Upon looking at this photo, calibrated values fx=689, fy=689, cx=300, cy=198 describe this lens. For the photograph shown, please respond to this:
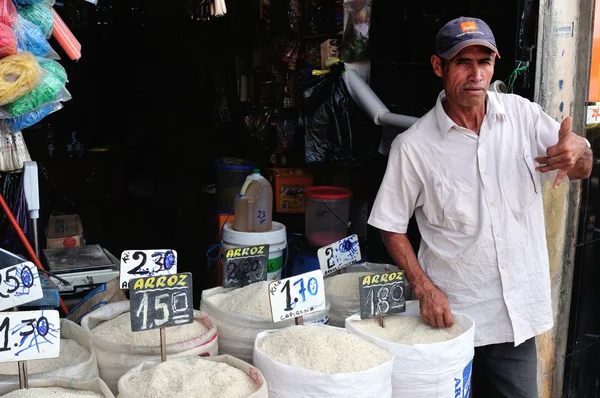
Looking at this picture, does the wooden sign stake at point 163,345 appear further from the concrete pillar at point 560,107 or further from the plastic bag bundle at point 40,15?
the concrete pillar at point 560,107

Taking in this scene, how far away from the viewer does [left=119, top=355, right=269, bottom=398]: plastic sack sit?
1589 millimetres

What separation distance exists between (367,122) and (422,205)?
1.33 m

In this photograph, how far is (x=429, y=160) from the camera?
227 centimetres

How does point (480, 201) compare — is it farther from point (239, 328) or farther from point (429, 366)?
point (239, 328)

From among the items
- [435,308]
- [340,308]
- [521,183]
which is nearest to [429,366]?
[435,308]

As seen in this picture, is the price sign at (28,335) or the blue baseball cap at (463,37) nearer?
the price sign at (28,335)

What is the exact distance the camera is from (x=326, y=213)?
152 inches

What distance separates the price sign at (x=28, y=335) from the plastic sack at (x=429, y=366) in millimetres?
831

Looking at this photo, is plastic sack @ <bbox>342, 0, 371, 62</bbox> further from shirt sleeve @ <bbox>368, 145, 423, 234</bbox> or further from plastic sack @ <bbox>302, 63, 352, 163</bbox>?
shirt sleeve @ <bbox>368, 145, 423, 234</bbox>

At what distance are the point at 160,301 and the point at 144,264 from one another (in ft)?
0.98

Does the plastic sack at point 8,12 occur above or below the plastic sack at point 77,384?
above

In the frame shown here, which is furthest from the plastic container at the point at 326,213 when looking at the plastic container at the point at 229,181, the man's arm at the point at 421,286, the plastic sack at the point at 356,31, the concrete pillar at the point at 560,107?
the man's arm at the point at 421,286

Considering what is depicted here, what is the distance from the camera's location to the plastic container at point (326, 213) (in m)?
3.81

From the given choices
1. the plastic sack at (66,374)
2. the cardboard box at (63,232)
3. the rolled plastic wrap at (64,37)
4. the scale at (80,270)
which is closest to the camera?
the plastic sack at (66,374)
